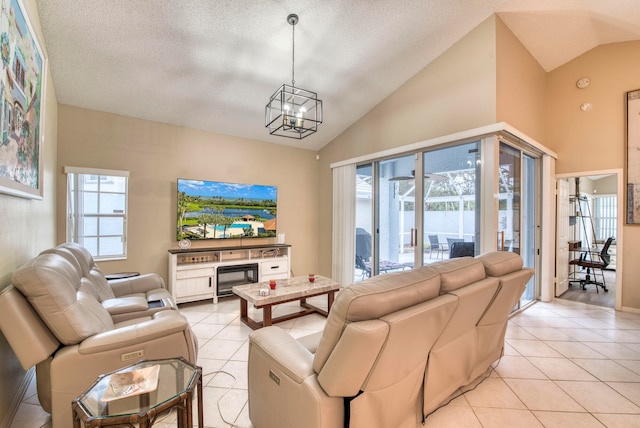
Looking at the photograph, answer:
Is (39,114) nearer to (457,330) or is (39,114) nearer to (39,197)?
(39,197)

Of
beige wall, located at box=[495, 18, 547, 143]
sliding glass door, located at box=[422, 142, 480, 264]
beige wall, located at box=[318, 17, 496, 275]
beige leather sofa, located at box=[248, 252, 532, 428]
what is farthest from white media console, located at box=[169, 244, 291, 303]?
beige wall, located at box=[495, 18, 547, 143]

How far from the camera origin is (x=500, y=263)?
2020mm

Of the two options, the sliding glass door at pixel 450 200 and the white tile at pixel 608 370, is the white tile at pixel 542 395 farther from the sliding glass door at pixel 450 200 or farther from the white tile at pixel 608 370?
the sliding glass door at pixel 450 200

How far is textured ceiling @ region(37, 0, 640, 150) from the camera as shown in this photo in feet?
8.97

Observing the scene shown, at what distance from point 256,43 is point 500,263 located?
328cm

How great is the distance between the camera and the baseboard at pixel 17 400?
5.41 feet

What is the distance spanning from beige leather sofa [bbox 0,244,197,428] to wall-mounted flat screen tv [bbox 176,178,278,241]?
2.49 meters

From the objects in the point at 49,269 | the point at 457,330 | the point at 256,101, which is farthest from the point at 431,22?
the point at 49,269

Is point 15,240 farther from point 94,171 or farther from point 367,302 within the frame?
point 367,302

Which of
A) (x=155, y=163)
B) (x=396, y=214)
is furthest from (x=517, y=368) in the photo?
(x=155, y=163)

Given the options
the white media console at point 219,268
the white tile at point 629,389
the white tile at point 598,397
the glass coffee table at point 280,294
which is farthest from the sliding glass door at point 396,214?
the white tile at point 629,389

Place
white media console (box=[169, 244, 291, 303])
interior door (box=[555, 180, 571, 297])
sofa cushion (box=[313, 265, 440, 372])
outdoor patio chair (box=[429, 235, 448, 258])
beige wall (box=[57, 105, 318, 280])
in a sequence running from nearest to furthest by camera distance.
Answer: sofa cushion (box=[313, 265, 440, 372]) < beige wall (box=[57, 105, 318, 280]) < outdoor patio chair (box=[429, 235, 448, 258]) < white media console (box=[169, 244, 291, 303]) < interior door (box=[555, 180, 571, 297])

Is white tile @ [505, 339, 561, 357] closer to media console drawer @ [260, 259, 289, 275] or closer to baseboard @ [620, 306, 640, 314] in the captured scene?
baseboard @ [620, 306, 640, 314]

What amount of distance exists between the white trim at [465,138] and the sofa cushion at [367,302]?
2605mm
